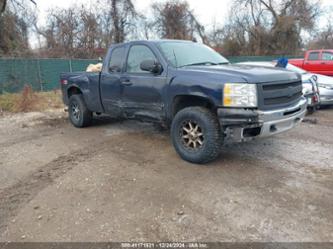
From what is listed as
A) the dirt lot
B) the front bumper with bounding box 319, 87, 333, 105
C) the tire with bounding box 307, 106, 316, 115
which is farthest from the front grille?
the front bumper with bounding box 319, 87, 333, 105

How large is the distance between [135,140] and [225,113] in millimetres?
2459

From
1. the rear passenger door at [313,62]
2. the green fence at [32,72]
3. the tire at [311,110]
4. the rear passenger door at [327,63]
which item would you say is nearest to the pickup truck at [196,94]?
the tire at [311,110]

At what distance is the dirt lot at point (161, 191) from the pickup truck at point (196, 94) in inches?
21.2

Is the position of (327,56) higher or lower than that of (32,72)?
higher

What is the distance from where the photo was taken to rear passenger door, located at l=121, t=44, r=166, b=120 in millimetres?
5022

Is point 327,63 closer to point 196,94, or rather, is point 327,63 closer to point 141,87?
point 141,87

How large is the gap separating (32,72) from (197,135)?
1269 cm

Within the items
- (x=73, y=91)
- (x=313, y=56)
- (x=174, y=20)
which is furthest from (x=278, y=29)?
(x=73, y=91)

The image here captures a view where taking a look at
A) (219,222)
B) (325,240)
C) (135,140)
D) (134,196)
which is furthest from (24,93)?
(325,240)

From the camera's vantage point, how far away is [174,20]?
3142 centimetres

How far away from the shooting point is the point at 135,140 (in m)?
6.08

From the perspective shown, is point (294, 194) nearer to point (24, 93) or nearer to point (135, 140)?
point (135, 140)

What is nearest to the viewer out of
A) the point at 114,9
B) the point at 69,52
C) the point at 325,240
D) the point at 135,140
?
the point at 325,240

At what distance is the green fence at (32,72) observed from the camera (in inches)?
536
